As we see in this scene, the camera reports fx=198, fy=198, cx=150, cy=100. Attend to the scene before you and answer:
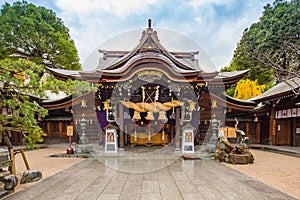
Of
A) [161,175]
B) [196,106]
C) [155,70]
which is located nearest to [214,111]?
[196,106]

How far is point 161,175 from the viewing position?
5.42 metres

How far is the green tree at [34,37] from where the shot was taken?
1664 centimetres

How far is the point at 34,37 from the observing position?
1755 centimetres

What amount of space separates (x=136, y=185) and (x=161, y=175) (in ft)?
3.58

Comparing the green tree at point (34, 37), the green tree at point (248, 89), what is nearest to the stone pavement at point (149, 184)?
the green tree at point (248, 89)

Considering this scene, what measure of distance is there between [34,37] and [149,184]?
714 inches

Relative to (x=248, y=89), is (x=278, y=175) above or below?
below

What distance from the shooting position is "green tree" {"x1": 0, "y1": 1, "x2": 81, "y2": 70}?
1664 cm

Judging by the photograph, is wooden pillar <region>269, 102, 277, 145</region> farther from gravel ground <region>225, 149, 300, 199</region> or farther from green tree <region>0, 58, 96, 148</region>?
green tree <region>0, 58, 96, 148</region>

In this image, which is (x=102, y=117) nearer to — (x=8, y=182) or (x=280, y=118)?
(x=8, y=182)

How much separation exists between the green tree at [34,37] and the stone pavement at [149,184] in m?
15.0

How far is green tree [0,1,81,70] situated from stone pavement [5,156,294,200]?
15.0m

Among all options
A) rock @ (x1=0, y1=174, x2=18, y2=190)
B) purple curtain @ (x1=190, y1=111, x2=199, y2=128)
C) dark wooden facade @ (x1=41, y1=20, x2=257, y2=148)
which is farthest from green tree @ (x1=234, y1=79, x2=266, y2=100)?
rock @ (x1=0, y1=174, x2=18, y2=190)

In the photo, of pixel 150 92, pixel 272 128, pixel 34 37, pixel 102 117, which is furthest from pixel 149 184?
pixel 34 37
